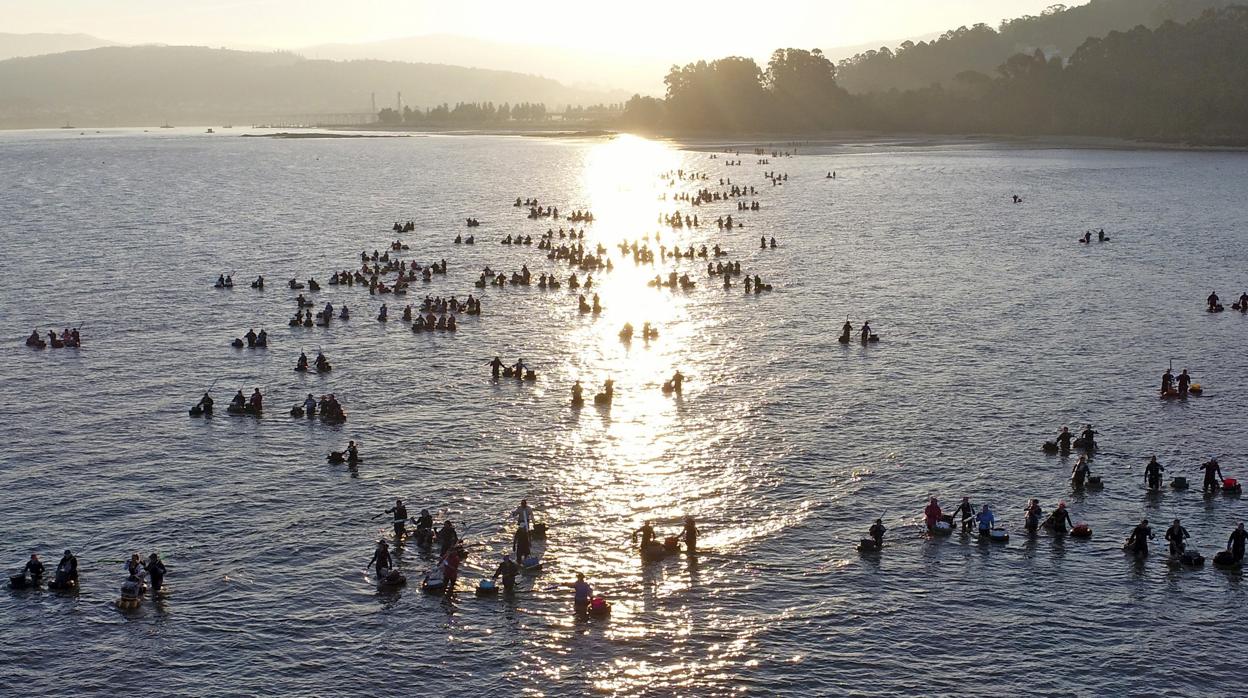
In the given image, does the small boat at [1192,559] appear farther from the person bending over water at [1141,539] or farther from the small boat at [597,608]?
the small boat at [597,608]

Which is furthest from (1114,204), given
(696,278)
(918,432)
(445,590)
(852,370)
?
(445,590)

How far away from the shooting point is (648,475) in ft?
141

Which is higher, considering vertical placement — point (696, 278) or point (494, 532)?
point (696, 278)

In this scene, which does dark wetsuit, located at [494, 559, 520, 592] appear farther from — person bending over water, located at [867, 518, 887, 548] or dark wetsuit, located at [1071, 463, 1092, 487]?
dark wetsuit, located at [1071, 463, 1092, 487]

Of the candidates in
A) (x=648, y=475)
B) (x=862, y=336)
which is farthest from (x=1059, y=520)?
(x=862, y=336)

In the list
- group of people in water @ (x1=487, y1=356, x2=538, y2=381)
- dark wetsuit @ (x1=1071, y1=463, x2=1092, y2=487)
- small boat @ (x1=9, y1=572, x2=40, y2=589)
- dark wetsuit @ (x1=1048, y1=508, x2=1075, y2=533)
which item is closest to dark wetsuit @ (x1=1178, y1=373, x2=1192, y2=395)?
dark wetsuit @ (x1=1071, y1=463, x2=1092, y2=487)

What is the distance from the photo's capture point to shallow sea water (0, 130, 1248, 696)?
29984 millimetres

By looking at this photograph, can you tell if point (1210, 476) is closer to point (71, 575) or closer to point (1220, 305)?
point (1220, 305)

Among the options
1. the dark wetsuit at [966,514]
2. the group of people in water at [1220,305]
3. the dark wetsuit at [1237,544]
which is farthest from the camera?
the group of people in water at [1220,305]

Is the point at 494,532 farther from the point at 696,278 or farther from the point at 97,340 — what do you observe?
the point at 696,278

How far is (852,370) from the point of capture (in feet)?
193

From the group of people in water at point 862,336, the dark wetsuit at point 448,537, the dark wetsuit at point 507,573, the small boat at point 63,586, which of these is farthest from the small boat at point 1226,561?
the small boat at point 63,586

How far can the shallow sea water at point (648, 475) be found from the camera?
30.0m

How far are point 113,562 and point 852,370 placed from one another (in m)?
36.7
